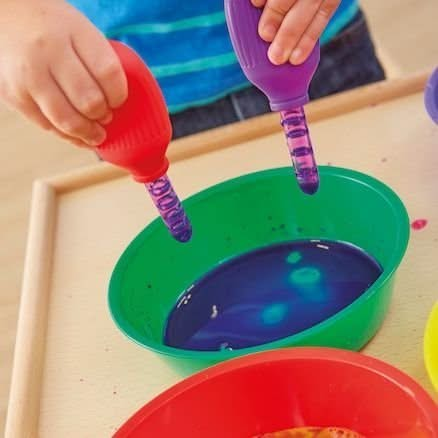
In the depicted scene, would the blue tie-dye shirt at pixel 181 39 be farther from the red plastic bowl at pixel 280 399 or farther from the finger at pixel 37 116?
the red plastic bowl at pixel 280 399

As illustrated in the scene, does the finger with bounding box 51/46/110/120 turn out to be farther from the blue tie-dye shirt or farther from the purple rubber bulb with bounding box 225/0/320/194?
the blue tie-dye shirt

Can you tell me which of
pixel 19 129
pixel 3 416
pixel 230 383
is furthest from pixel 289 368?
pixel 19 129

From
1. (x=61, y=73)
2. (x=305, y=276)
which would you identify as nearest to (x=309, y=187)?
(x=305, y=276)

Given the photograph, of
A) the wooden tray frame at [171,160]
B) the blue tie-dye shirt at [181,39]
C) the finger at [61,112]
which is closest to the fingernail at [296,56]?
the finger at [61,112]

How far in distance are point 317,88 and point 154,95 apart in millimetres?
401

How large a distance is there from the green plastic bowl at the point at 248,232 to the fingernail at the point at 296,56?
0.10 metres

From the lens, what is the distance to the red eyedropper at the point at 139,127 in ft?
1.36

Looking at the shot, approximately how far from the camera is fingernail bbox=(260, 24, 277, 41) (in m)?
0.41

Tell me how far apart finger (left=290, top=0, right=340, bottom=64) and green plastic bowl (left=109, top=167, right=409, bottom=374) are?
3.8 inches

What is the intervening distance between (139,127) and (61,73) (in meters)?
0.05

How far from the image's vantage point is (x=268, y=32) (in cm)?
41

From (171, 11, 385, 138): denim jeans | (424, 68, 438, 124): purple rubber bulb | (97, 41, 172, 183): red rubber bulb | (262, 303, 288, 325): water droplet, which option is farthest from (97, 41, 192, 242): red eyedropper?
(171, 11, 385, 138): denim jeans

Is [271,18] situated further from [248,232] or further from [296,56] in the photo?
[248,232]

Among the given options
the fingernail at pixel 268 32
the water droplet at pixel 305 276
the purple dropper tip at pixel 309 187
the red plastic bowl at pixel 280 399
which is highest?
the fingernail at pixel 268 32
